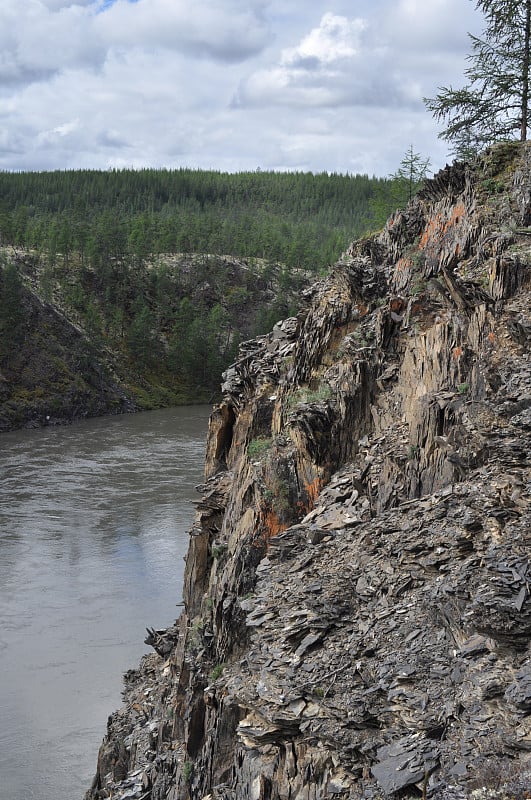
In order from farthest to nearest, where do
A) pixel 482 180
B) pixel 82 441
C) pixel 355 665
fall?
pixel 82 441 → pixel 482 180 → pixel 355 665

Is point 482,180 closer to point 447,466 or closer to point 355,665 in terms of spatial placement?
point 447,466

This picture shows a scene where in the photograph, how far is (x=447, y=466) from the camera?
15578 mm

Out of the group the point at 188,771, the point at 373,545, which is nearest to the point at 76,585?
the point at 188,771

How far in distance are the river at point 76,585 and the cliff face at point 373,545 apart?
16.9 feet

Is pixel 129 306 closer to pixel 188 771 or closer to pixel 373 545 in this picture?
pixel 188 771

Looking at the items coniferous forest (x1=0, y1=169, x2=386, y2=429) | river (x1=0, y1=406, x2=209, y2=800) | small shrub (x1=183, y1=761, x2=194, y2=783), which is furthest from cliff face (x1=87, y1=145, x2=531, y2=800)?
coniferous forest (x1=0, y1=169, x2=386, y2=429)

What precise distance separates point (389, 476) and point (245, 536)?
5547 millimetres

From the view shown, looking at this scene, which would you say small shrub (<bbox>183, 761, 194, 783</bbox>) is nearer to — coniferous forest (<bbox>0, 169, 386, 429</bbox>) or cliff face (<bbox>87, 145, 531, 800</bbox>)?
cliff face (<bbox>87, 145, 531, 800</bbox>)

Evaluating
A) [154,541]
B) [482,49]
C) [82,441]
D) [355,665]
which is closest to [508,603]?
[355,665]

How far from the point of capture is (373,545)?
15.3 metres

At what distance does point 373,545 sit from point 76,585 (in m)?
33.8

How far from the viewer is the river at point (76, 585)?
31688 mm

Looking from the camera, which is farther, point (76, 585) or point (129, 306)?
point (129, 306)

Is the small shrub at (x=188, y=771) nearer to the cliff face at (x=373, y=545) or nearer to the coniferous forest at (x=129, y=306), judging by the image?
the cliff face at (x=373, y=545)
